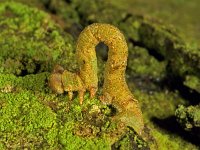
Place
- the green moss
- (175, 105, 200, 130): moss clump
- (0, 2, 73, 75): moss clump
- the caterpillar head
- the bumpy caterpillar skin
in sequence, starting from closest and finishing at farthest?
the bumpy caterpillar skin → the caterpillar head → (175, 105, 200, 130): moss clump → (0, 2, 73, 75): moss clump → the green moss

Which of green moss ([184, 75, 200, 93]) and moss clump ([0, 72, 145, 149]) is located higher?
moss clump ([0, 72, 145, 149])

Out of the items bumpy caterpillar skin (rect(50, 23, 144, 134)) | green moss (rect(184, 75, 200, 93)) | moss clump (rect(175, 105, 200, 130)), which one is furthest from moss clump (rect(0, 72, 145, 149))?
green moss (rect(184, 75, 200, 93))

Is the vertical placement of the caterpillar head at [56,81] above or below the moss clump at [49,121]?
above

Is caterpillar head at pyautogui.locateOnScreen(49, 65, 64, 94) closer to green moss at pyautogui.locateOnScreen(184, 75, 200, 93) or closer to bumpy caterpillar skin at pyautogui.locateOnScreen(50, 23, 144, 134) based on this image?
bumpy caterpillar skin at pyautogui.locateOnScreen(50, 23, 144, 134)

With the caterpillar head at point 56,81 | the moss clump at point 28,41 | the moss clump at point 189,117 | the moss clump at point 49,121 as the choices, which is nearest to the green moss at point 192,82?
the moss clump at point 189,117

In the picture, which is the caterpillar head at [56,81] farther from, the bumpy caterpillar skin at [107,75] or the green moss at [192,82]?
the green moss at [192,82]

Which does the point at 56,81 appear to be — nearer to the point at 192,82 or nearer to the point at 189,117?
the point at 189,117

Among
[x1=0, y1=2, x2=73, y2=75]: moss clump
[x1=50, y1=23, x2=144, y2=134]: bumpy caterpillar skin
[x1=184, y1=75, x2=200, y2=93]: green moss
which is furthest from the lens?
[x1=184, y1=75, x2=200, y2=93]: green moss
